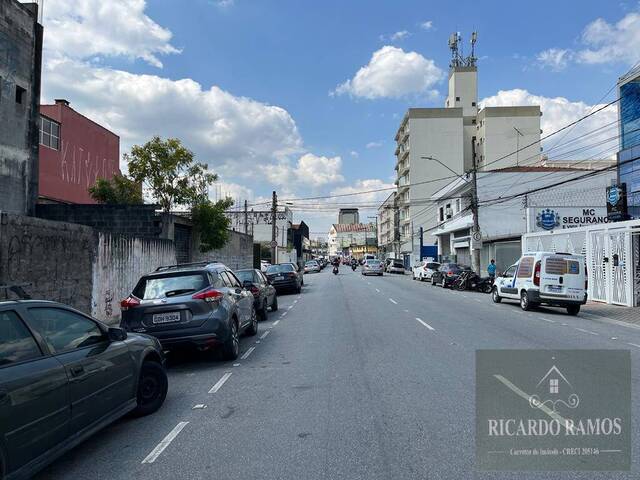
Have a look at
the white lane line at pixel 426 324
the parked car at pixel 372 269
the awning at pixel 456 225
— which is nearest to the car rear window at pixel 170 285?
the white lane line at pixel 426 324

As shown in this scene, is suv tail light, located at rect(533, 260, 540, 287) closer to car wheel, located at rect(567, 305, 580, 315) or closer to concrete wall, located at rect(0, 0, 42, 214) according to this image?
Answer: car wheel, located at rect(567, 305, 580, 315)

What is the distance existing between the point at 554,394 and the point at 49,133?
27.3 m

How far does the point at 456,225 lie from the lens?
153 feet

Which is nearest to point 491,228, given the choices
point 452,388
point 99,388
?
point 452,388

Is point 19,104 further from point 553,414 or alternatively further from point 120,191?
point 553,414

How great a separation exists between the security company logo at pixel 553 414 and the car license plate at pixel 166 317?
476 cm

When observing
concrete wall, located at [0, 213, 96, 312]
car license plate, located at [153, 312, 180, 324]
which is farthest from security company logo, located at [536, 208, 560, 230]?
car license plate, located at [153, 312, 180, 324]

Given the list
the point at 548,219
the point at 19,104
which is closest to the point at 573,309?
the point at 548,219

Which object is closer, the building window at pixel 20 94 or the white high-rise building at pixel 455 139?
the building window at pixel 20 94

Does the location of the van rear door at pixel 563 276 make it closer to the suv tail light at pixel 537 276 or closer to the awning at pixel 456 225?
the suv tail light at pixel 537 276

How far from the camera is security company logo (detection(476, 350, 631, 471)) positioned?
448 centimetres

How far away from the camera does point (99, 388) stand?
15.8ft

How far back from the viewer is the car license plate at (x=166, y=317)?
27.7ft

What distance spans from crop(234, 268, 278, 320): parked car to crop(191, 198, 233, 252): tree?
249 inches
